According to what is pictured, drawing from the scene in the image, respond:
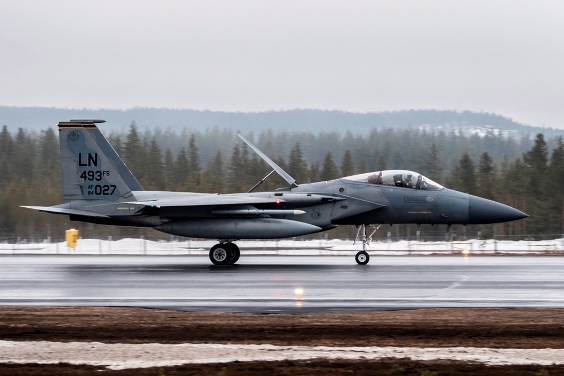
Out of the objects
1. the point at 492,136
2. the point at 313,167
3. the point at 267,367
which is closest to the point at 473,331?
the point at 267,367

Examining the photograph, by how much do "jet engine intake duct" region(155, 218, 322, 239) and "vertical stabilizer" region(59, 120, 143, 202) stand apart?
199cm

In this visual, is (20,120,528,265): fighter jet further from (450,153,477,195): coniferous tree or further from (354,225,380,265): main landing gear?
(450,153,477,195): coniferous tree

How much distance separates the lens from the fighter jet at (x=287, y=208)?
2372 centimetres

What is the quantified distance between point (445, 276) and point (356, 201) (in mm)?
5130

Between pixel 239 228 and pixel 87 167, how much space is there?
205 inches

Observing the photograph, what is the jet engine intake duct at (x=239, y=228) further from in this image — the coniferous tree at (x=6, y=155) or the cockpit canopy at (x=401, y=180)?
the coniferous tree at (x=6, y=155)

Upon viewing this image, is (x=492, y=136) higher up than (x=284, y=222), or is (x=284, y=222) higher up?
Result: (x=492, y=136)

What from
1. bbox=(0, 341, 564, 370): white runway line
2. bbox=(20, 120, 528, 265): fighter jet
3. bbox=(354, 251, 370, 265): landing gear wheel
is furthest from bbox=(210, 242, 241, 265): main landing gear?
bbox=(0, 341, 564, 370): white runway line

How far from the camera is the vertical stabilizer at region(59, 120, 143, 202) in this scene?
24859 mm

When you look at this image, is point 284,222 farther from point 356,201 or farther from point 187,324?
point 187,324

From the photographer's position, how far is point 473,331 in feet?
36.6

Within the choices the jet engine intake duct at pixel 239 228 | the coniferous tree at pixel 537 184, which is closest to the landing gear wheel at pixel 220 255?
the jet engine intake duct at pixel 239 228

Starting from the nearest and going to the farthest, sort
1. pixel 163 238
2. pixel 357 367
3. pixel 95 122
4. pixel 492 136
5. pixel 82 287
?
pixel 357 367, pixel 82 287, pixel 95 122, pixel 163 238, pixel 492 136

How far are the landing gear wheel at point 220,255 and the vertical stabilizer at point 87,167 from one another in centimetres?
319
